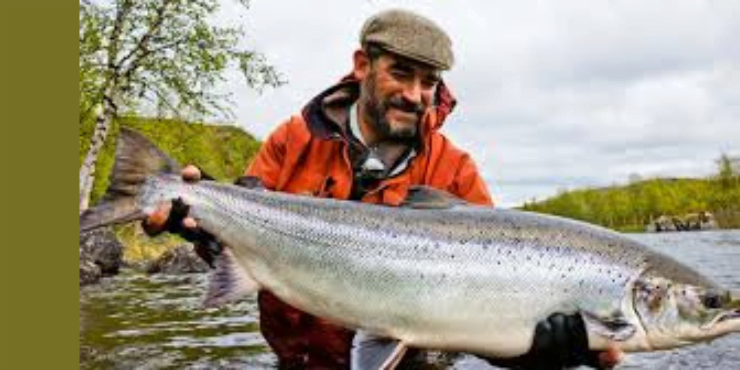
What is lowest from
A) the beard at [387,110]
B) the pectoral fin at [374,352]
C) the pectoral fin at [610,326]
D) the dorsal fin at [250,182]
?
the pectoral fin at [374,352]

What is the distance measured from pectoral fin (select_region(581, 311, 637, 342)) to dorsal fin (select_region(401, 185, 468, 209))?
2.79 feet

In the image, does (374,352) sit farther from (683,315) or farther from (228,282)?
(683,315)

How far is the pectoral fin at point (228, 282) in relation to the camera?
14.5 feet

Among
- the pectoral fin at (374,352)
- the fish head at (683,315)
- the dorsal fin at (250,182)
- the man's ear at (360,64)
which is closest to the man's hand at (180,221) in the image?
the dorsal fin at (250,182)

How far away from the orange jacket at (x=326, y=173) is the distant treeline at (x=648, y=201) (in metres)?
101

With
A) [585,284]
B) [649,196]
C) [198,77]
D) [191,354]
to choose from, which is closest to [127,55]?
[198,77]

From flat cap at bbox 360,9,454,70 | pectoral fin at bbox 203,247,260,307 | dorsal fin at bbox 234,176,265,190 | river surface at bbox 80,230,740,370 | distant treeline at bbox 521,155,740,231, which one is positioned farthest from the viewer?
distant treeline at bbox 521,155,740,231

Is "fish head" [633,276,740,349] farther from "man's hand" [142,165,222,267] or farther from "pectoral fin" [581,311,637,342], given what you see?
"man's hand" [142,165,222,267]

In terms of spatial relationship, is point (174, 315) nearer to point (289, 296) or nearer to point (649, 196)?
point (289, 296)

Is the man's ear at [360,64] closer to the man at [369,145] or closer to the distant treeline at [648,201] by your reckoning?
the man at [369,145]

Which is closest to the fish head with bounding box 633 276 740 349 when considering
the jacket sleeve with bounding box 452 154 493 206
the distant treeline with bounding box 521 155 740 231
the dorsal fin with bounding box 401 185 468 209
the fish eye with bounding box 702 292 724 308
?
the fish eye with bounding box 702 292 724 308

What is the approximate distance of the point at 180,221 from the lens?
173 inches

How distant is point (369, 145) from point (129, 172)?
1637mm

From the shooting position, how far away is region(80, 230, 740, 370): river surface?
827 cm
